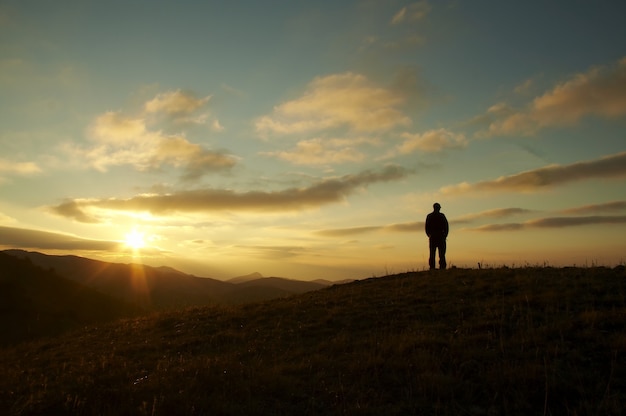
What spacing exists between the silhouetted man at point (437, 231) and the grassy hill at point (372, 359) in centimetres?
439

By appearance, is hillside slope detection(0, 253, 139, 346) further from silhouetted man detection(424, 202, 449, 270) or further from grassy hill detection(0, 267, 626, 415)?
silhouetted man detection(424, 202, 449, 270)

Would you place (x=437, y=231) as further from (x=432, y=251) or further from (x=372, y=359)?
(x=372, y=359)

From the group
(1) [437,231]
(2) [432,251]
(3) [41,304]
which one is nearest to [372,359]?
(1) [437,231]

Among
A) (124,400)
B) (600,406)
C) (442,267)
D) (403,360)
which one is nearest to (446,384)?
(403,360)

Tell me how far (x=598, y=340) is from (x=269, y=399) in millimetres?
5994

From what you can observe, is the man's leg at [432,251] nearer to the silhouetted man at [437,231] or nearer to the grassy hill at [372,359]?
the silhouetted man at [437,231]

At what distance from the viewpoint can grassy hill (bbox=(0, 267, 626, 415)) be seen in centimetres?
594

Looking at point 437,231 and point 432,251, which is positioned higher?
point 437,231

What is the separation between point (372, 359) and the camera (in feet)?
24.6

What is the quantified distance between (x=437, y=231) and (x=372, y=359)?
1190 cm

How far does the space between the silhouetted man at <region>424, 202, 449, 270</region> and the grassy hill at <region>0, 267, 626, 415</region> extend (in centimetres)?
439

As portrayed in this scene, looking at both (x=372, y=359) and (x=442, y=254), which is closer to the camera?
(x=372, y=359)

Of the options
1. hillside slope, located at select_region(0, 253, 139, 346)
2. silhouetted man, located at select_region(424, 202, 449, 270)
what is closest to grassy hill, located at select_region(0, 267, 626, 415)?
silhouetted man, located at select_region(424, 202, 449, 270)

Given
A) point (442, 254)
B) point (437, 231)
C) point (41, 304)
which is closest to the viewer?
point (437, 231)
